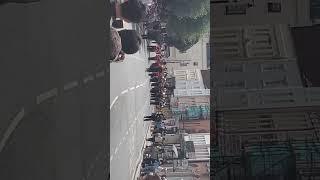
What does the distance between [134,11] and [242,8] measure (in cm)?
202

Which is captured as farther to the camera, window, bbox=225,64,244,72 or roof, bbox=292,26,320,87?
window, bbox=225,64,244,72

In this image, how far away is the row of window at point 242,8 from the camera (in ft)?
23.4

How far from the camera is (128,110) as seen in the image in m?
6.27
